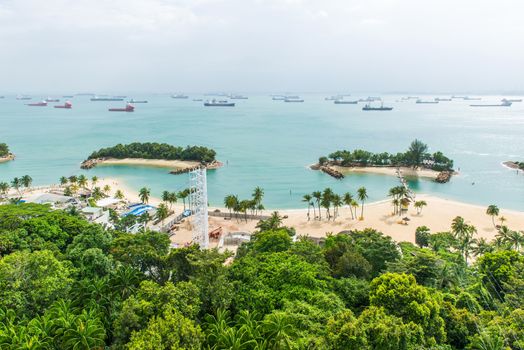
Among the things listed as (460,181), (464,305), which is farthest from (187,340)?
(460,181)

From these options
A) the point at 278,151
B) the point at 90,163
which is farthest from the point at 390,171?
the point at 90,163

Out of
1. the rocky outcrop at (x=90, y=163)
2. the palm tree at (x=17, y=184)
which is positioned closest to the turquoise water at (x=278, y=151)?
the rocky outcrop at (x=90, y=163)

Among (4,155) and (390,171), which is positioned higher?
(4,155)

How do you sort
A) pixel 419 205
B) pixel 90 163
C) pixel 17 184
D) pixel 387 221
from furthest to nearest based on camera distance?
pixel 90 163 → pixel 17 184 → pixel 419 205 → pixel 387 221

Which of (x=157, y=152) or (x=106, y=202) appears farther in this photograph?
(x=157, y=152)

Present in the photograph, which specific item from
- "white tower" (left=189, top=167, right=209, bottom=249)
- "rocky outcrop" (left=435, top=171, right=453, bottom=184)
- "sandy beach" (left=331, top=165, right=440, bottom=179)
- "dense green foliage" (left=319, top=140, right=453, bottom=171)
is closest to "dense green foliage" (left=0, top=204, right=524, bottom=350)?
"white tower" (left=189, top=167, right=209, bottom=249)

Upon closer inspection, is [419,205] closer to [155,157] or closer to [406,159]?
[406,159]

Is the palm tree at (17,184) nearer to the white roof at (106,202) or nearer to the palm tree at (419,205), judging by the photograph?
the white roof at (106,202)

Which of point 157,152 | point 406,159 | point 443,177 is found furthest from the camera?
point 157,152
